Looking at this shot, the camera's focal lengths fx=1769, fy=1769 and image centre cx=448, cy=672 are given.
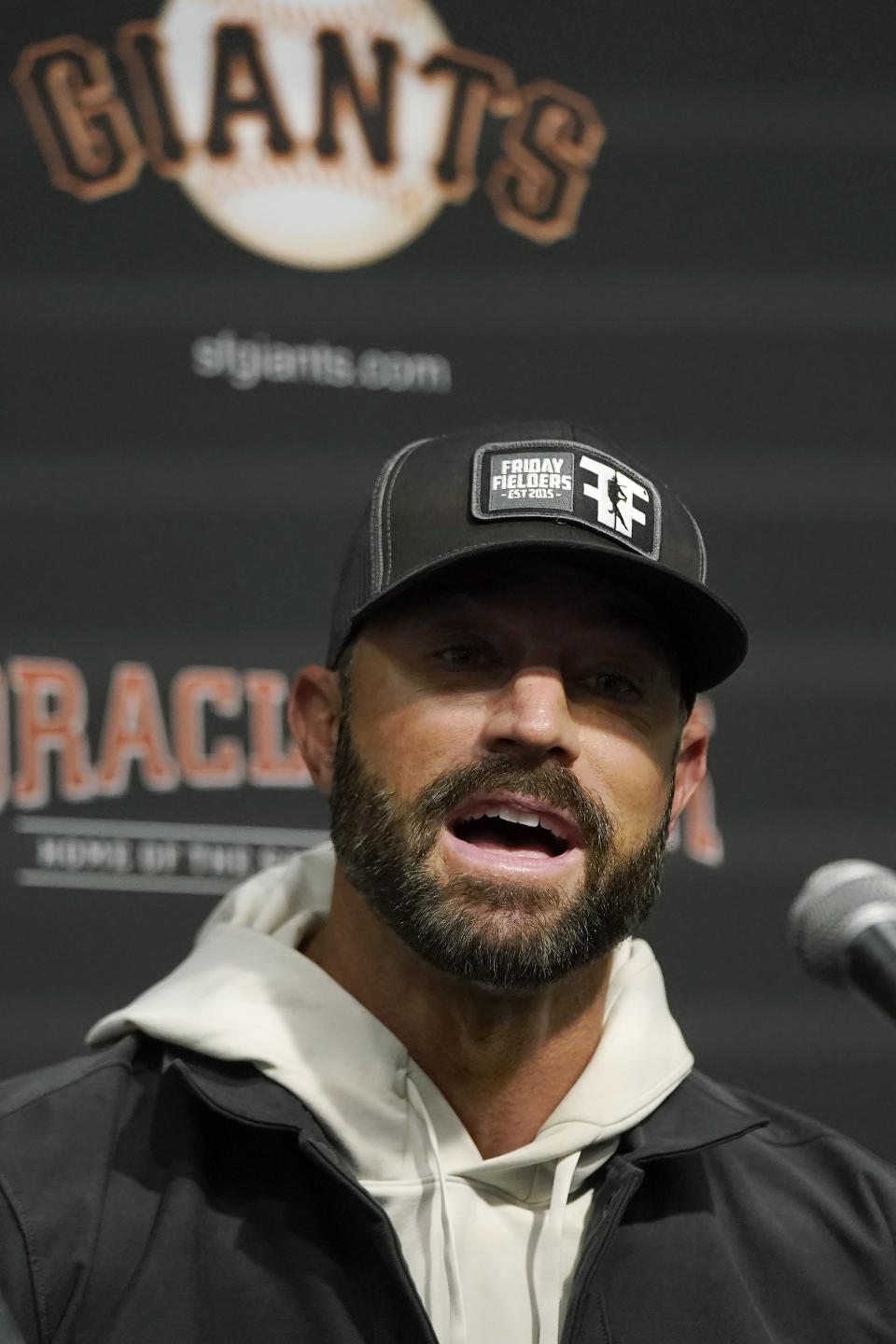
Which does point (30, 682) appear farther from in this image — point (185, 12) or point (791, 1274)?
point (791, 1274)

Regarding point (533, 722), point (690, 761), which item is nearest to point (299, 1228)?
point (533, 722)

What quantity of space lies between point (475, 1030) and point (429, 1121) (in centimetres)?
7

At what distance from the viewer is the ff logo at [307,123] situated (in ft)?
6.16

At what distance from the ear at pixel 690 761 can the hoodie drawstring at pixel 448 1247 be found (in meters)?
0.31

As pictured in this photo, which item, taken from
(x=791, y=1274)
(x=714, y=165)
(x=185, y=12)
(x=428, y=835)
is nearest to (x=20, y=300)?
(x=185, y=12)

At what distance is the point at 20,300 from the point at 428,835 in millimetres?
929

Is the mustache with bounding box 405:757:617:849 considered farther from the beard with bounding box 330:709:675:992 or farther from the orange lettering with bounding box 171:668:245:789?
the orange lettering with bounding box 171:668:245:789

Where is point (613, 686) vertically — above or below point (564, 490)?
below

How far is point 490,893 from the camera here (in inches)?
45.6

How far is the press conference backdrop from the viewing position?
70.7 inches

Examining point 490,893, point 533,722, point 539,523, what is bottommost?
point 490,893

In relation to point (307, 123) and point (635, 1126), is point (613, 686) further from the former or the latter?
point (307, 123)

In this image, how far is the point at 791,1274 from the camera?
4.09 feet

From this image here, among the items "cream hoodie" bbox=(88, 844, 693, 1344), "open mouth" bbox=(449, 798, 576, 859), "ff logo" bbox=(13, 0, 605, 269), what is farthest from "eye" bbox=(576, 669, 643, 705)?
"ff logo" bbox=(13, 0, 605, 269)
